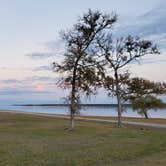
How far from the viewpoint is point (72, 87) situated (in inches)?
1198

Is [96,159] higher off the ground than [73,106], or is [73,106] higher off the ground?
[73,106]

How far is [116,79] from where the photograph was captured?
34.7 metres

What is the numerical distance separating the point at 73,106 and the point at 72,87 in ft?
4.99

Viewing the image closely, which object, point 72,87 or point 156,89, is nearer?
point 72,87

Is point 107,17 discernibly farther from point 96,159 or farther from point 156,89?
point 156,89

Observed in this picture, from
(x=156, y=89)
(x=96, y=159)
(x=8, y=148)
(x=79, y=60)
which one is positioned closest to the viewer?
(x=96, y=159)

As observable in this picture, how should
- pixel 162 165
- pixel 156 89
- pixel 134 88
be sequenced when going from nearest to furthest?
pixel 162 165, pixel 134 88, pixel 156 89

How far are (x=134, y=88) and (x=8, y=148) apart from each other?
25.6m

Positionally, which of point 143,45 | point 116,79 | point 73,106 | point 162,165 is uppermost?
point 143,45

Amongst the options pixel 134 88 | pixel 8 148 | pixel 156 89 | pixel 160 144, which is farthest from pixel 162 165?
pixel 156 89

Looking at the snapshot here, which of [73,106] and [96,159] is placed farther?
[73,106]

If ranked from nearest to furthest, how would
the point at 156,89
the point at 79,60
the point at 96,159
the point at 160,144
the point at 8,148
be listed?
1. the point at 96,159
2. the point at 8,148
3. the point at 160,144
4. the point at 79,60
5. the point at 156,89

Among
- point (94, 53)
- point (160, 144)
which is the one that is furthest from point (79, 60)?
point (160, 144)

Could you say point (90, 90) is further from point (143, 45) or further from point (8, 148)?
point (8, 148)
